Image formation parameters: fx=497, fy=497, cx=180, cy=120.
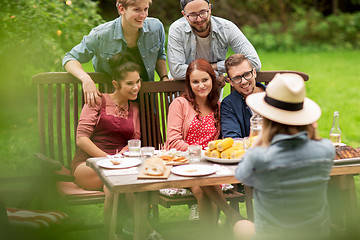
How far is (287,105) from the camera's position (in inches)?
82.1

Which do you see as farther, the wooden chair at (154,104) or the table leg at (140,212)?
the wooden chair at (154,104)

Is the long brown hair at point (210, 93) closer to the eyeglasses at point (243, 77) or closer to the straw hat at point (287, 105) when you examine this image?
the eyeglasses at point (243, 77)

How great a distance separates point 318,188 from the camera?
2061mm

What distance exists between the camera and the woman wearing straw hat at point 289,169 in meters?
2.01

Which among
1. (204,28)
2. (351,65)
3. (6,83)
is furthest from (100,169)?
(351,65)

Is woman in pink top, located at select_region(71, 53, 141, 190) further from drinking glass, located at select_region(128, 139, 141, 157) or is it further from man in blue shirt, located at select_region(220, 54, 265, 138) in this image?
man in blue shirt, located at select_region(220, 54, 265, 138)

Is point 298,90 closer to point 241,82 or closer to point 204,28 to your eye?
point 241,82

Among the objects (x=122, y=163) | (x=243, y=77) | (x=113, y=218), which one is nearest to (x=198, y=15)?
(x=243, y=77)

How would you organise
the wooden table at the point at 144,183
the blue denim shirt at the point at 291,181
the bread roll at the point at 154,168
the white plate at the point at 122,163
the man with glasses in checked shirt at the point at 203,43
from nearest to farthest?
the blue denim shirt at the point at 291,181, the wooden table at the point at 144,183, the bread roll at the point at 154,168, the white plate at the point at 122,163, the man with glasses in checked shirt at the point at 203,43

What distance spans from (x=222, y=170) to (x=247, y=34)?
42.5 ft

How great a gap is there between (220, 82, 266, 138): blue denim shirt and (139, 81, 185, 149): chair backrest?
1.67ft

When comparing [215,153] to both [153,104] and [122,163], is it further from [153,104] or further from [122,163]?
[153,104]

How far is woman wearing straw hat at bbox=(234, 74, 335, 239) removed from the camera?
2015 millimetres

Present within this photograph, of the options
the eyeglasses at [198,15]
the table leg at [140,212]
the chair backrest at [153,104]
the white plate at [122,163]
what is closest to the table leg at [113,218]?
the white plate at [122,163]
